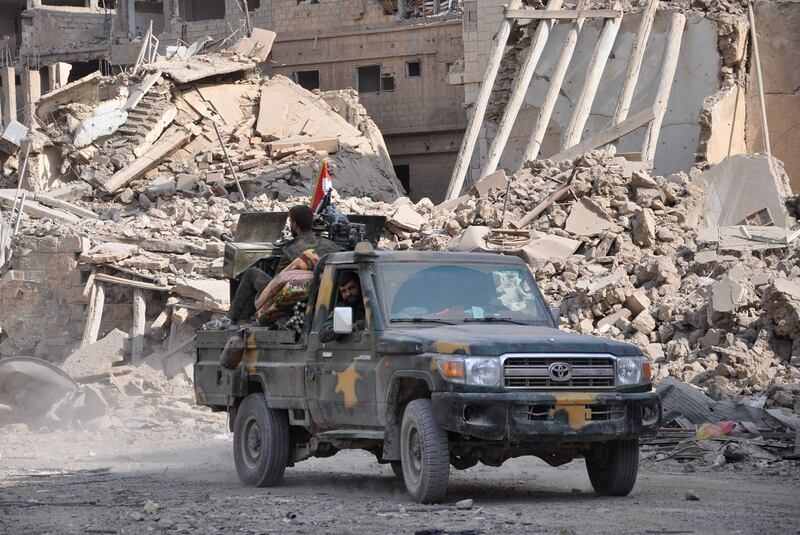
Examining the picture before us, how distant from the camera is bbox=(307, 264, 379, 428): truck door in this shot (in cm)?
926

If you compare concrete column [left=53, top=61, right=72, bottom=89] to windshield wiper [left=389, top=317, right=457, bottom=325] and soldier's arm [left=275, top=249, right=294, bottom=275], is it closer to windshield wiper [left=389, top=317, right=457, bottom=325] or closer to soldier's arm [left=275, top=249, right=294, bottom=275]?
soldier's arm [left=275, top=249, right=294, bottom=275]

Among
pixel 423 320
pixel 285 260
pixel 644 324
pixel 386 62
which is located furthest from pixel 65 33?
pixel 423 320

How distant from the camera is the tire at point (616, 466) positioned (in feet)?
29.6

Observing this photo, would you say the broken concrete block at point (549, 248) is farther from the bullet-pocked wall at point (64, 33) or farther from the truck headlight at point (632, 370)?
the bullet-pocked wall at point (64, 33)

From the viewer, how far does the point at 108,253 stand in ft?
68.3

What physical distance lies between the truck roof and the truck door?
0.07 metres

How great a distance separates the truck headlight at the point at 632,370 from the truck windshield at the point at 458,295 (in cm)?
96

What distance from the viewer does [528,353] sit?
8445 millimetres

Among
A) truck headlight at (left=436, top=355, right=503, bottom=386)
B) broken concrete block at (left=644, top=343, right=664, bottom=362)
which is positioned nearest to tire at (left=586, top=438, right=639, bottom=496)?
truck headlight at (left=436, top=355, right=503, bottom=386)

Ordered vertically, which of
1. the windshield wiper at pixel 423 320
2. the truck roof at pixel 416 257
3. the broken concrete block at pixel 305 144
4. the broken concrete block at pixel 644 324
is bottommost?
the windshield wiper at pixel 423 320

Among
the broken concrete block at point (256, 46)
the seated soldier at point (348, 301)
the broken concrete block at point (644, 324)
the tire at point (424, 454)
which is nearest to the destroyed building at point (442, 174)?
the broken concrete block at point (644, 324)

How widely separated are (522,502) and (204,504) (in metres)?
2.16

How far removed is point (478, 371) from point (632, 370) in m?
1.10

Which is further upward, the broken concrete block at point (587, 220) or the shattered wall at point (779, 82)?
the shattered wall at point (779, 82)
